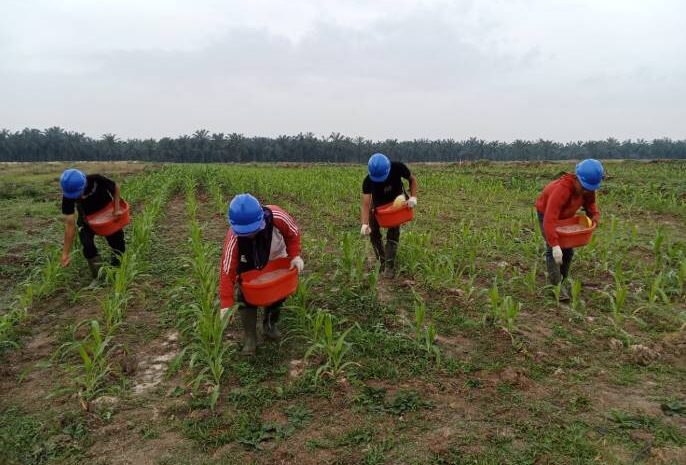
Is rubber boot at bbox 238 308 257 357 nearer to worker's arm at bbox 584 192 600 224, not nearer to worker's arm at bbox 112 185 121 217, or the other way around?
worker's arm at bbox 112 185 121 217

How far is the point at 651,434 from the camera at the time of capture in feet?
7.88

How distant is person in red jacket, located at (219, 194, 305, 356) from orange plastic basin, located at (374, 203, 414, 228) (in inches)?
67.9

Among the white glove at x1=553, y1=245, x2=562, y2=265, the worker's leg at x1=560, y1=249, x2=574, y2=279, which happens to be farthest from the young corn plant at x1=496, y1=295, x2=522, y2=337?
the worker's leg at x1=560, y1=249, x2=574, y2=279

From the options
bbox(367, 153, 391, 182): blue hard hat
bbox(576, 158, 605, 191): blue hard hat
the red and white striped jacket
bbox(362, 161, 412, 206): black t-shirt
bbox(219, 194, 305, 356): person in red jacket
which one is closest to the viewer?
bbox(219, 194, 305, 356): person in red jacket

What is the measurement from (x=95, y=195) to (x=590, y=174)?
16.2 feet

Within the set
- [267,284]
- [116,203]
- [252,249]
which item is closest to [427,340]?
[267,284]

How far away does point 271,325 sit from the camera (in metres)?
3.65

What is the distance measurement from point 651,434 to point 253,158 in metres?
71.4

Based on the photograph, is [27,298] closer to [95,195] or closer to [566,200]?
[95,195]

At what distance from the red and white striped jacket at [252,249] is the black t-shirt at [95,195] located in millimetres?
2502

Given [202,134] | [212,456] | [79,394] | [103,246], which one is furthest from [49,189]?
[202,134]

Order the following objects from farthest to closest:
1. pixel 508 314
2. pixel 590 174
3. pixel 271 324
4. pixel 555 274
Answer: pixel 555 274 → pixel 590 174 → pixel 271 324 → pixel 508 314

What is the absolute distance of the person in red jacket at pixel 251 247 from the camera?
3021 mm

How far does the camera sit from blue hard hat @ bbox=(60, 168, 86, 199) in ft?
14.9
